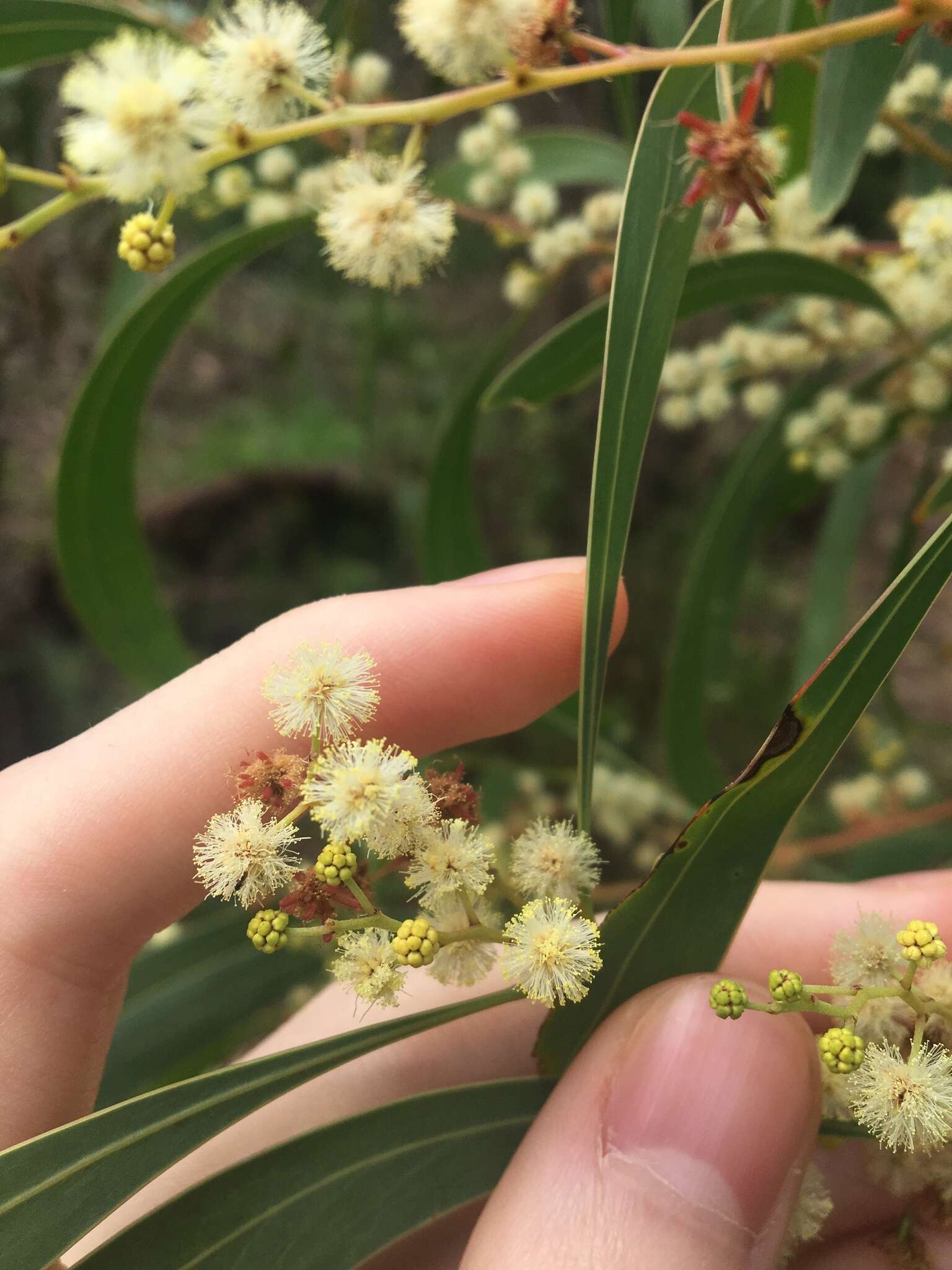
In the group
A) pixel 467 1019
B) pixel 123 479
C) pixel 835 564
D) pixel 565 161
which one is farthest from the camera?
pixel 835 564

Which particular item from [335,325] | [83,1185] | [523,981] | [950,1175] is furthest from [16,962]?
[335,325]

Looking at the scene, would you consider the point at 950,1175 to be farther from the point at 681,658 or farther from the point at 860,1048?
the point at 681,658

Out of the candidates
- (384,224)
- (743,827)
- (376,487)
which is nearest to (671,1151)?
(743,827)

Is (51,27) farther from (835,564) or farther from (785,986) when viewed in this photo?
(835,564)

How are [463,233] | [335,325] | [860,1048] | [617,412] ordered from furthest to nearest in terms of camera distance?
[335,325], [463,233], [617,412], [860,1048]

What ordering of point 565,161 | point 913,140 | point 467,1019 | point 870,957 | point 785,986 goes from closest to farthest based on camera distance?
point 785,986, point 870,957, point 913,140, point 467,1019, point 565,161

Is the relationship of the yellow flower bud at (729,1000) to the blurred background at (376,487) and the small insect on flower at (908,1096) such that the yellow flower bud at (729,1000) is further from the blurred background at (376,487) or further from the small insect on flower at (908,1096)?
the blurred background at (376,487)

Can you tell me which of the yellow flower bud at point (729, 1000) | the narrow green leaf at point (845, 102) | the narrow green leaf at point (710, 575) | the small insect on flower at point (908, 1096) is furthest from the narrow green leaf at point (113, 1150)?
the narrow green leaf at point (710, 575)
